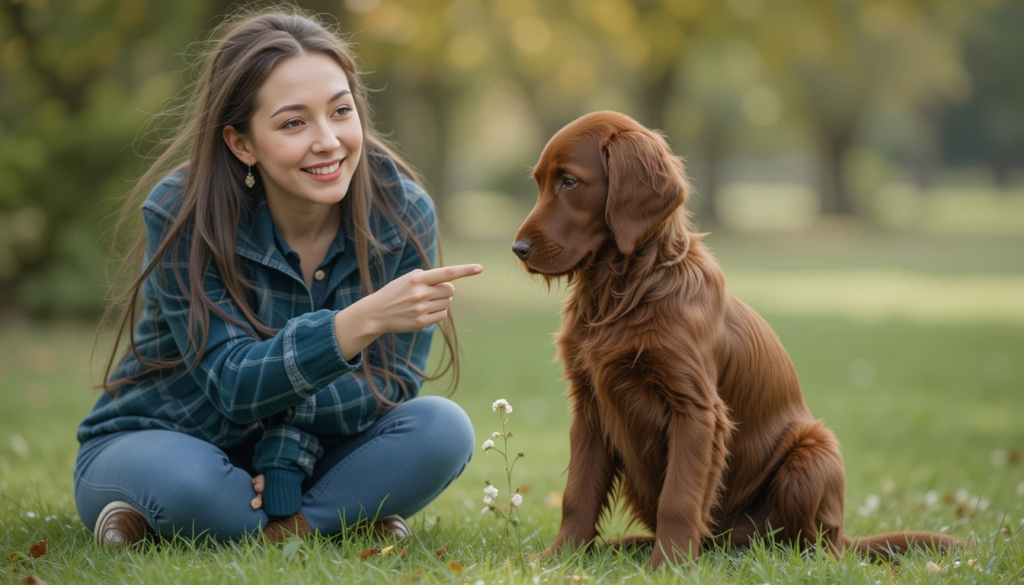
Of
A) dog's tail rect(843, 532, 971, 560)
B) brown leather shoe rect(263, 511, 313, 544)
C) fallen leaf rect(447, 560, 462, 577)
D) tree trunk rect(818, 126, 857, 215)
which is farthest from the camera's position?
tree trunk rect(818, 126, 857, 215)

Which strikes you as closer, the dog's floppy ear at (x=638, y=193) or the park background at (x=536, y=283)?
the dog's floppy ear at (x=638, y=193)

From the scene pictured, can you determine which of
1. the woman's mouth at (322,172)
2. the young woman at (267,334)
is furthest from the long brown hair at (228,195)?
the woman's mouth at (322,172)

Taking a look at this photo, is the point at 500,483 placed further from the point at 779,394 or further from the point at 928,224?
the point at 928,224

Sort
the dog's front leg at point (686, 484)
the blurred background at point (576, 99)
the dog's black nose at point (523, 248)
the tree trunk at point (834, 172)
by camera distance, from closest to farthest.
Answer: the dog's front leg at point (686, 484) < the dog's black nose at point (523, 248) < the blurred background at point (576, 99) < the tree trunk at point (834, 172)

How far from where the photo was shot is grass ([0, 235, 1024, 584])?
9.69 feet

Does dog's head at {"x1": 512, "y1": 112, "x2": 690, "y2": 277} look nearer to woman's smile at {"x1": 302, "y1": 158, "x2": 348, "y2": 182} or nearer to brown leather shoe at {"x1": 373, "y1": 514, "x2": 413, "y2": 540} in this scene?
woman's smile at {"x1": 302, "y1": 158, "x2": 348, "y2": 182}

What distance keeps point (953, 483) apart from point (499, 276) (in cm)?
1525

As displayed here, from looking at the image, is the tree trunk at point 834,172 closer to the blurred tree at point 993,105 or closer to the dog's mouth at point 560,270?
the blurred tree at point 993,105

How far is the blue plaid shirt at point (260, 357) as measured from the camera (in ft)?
11.1

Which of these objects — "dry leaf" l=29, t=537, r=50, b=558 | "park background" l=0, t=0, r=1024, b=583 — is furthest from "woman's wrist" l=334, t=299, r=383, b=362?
"dry leaf" l=29, t=537, r=50, b=558

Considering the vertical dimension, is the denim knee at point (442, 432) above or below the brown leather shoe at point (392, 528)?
A: above

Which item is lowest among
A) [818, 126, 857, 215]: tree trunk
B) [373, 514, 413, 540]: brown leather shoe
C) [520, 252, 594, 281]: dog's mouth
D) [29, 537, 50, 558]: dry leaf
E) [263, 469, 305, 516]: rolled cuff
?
[818, 126, 857, 215]: tree trunk

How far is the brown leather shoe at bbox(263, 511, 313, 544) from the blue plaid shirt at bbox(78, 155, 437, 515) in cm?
4

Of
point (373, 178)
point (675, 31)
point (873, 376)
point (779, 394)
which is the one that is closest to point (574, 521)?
point (779, 394)
